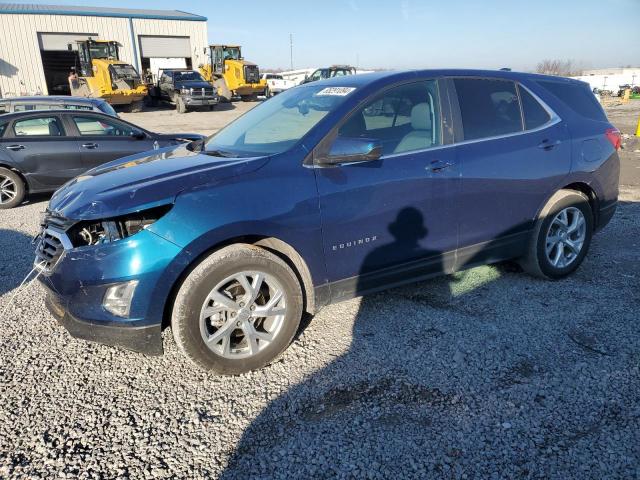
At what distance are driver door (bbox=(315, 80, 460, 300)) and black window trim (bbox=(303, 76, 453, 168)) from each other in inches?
0.4

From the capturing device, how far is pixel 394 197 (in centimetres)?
324

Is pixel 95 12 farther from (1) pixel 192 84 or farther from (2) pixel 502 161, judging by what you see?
Answer: (2) pixel 502 161

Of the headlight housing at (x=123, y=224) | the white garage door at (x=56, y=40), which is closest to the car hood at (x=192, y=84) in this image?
the white garage door at (x=56, y=40)

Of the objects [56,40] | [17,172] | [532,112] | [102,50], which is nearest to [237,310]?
[532,112]

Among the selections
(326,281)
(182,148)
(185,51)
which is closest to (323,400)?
(326,281)

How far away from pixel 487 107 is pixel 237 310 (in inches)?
99.3

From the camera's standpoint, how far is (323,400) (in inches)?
107

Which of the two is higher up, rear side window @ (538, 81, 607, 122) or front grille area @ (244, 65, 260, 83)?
front grille area @ (244, 65, 260, 83)

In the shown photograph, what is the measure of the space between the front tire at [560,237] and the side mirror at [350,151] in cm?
188

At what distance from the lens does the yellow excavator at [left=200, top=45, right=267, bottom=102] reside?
2864 cm

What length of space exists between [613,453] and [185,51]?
127 feet

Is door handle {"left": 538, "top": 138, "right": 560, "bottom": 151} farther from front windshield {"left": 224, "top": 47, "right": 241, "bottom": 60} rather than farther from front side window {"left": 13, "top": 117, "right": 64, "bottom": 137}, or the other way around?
front windshield {"left": 224, "top": 47, "right": 241, "bottom": 60}

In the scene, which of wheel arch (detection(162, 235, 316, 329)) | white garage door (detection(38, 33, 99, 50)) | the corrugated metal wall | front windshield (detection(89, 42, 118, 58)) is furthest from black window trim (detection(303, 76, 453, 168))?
the corrugated metal wall

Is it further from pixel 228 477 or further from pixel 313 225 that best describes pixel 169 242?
pixel 228 477
